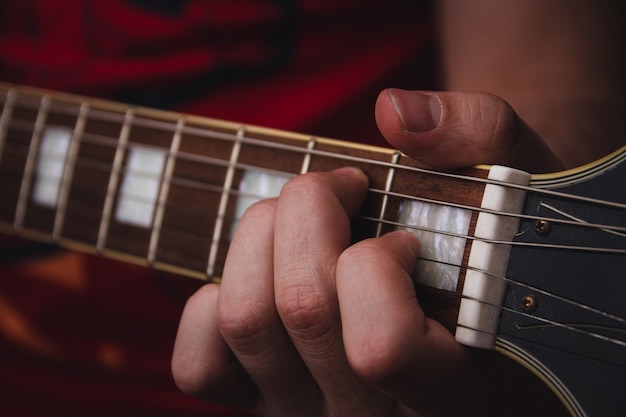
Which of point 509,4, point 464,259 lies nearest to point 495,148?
A: point 464,259

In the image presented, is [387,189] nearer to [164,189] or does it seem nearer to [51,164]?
[164,189]

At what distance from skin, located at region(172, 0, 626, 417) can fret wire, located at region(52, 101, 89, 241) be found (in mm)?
255

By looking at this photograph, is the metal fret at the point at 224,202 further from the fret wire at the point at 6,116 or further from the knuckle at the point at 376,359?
the fret wire at the point at 6,116

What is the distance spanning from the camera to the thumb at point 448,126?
47 centimetres

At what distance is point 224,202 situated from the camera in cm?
60

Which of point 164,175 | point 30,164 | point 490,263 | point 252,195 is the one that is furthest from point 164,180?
point 490,263

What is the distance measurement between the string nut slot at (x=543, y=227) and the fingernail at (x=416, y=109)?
104 millimetres

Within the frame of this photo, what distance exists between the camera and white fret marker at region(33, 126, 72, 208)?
0.75 metres

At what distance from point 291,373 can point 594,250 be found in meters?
0.27

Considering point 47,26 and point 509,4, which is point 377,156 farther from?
point 47,26

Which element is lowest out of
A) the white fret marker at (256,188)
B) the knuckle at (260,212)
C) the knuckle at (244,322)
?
the knuckle at (244,322)

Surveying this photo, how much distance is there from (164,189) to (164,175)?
0.02 meters

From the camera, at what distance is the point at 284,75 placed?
89 centimetres

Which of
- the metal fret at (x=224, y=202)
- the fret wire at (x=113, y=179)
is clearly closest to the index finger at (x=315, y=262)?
the metal fret at (x=224, y=202)
